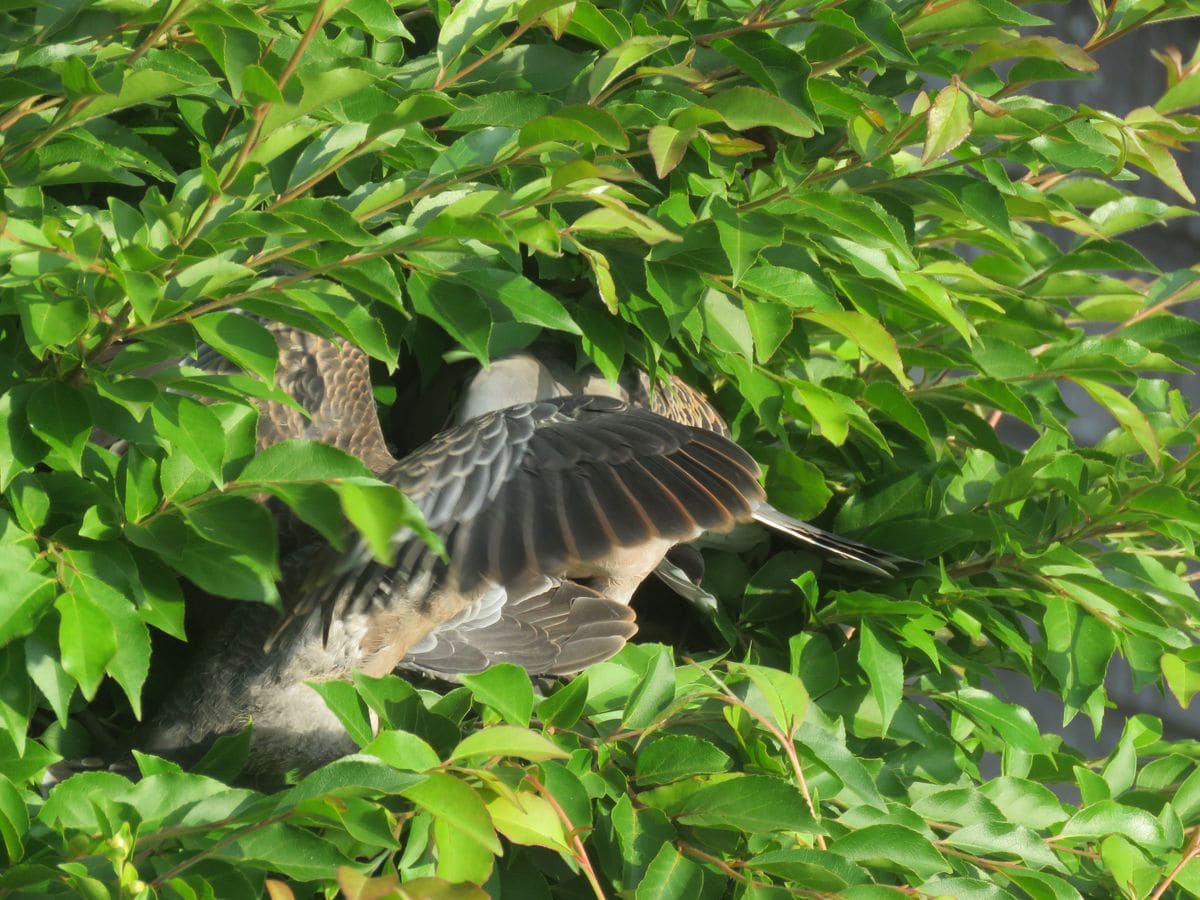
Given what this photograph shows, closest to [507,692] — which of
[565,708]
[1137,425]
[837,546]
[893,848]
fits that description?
[565,708]

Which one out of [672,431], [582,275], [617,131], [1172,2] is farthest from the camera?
[582,275]

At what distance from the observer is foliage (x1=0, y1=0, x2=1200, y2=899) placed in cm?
81

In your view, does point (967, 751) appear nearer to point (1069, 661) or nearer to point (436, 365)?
point (1069, 661)

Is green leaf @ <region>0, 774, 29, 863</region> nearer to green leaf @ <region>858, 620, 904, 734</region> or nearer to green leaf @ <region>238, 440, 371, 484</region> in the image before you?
green leaf @ <region>238, 440, 371, 484</region>

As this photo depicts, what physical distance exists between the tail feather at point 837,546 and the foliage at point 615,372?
20 mm

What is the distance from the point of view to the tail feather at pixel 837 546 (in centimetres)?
133

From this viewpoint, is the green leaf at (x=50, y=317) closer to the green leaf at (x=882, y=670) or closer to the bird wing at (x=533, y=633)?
the bird wing at (x=533, y=633)

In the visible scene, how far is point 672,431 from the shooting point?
41.4 inches

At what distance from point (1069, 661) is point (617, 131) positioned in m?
0.68

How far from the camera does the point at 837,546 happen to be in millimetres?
1337

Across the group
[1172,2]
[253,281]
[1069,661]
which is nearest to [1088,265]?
[1172,2]

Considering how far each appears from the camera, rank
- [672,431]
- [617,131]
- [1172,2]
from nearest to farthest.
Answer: [617,131]
[672,431]
[1172,2]

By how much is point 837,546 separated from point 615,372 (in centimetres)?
29

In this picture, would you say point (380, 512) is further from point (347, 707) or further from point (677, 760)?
point (677, 760)
